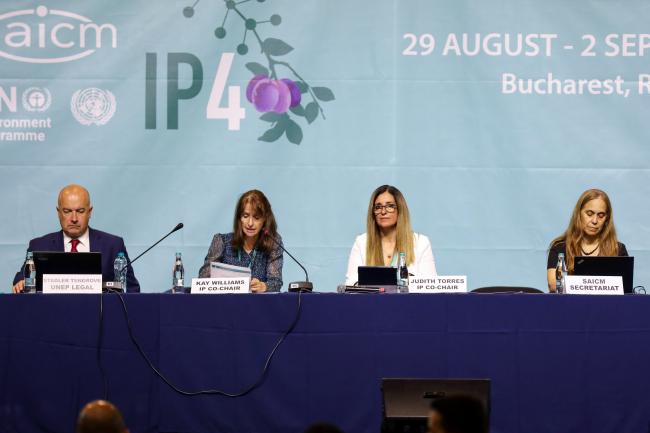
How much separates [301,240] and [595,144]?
1851 millimetres

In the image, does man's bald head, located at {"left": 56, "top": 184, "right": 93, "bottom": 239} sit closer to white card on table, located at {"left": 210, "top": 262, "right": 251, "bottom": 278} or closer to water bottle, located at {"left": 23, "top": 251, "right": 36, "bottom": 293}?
water bottle, located at {"left": 23, "top": 251, "right": 36, "bottom": 293}

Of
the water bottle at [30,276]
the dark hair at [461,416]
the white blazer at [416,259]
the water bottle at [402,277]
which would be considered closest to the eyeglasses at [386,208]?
the white blazer at [416,259]

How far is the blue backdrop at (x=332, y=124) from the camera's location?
571 centimetres

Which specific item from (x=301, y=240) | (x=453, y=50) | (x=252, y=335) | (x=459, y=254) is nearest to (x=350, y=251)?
(x=301, y=240)

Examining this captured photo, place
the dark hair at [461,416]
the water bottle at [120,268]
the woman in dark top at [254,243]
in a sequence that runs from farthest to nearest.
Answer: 1. the woman in dark top at [254,243]
2. the water bottle at [120,268]
3. the dark hair at [461,416]

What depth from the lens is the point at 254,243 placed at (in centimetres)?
513

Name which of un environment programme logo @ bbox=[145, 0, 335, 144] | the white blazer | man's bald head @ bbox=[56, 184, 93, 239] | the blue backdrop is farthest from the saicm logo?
the white blazer

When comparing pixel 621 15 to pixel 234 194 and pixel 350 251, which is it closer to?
pixel 350 251

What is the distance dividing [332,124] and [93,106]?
1.44m

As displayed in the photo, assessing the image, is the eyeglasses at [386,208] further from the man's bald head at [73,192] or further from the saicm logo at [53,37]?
the saicm logo at [53,37]

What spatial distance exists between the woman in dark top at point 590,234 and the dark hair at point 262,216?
1.47 m

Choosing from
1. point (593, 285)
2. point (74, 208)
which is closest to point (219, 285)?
point (74, 208)

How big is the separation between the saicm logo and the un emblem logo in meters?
0.23

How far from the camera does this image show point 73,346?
12.9 feet
